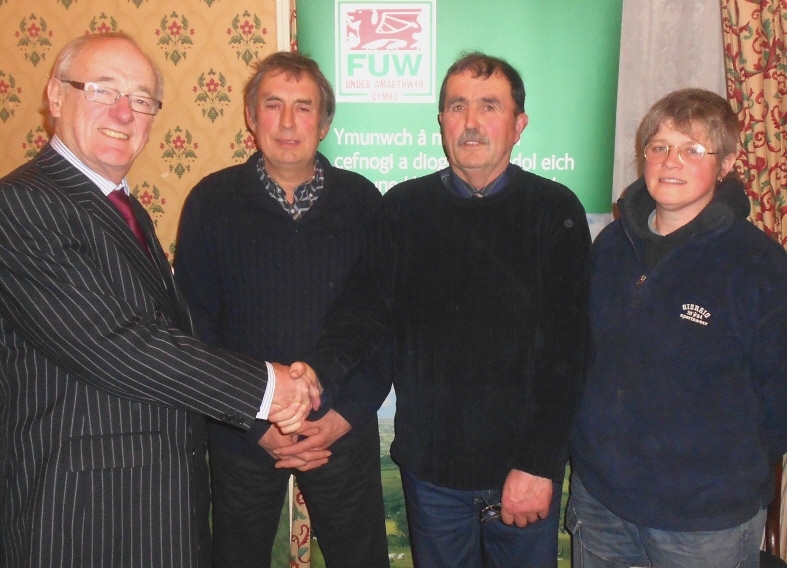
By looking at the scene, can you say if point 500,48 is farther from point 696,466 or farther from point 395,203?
point 696,466

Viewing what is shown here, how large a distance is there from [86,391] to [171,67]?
5.24ft

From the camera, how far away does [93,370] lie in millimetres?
1319

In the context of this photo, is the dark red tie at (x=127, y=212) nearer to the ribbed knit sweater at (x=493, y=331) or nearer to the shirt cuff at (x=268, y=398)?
the shirt cuff at (x=268, y=398)

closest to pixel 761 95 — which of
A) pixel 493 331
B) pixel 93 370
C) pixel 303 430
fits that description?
pixel 493 331

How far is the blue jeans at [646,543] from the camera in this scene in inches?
59.6

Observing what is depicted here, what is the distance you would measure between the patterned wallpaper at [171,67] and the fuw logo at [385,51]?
0.32 meters

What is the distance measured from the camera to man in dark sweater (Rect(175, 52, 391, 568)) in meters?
1.94

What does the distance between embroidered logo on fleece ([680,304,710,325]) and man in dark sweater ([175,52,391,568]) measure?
37.0 inches

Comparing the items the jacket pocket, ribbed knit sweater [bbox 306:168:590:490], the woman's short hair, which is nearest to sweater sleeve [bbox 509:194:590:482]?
ribbed knit sweater [bbox 306:168:590:490]

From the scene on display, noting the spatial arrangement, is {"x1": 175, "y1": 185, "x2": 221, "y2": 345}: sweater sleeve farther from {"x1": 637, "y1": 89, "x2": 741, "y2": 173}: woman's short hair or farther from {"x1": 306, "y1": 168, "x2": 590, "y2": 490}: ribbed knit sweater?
{"x1": 637, "y1": 89, "x2": 741, "y2": 173}: woman's short hair

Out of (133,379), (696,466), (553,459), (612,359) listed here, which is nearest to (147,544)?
(133,379)

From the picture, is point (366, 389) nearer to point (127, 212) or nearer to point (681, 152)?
point (127, 212)

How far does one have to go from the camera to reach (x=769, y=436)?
159cm

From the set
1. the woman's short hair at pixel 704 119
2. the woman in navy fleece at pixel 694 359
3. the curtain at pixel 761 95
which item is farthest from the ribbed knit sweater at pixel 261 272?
the curtain at pixel 761 95
